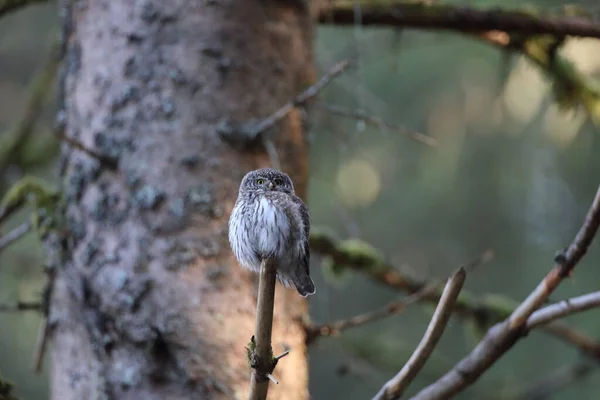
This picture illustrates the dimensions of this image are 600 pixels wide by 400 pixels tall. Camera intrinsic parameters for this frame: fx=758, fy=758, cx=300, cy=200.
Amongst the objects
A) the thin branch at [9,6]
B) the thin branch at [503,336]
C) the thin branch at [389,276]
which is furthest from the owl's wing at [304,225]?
the thin branch at [9,6]

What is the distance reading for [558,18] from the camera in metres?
3.12

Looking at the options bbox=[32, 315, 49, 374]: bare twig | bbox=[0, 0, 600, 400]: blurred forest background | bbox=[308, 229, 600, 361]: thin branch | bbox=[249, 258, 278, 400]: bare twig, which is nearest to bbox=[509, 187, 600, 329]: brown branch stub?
bbox=[249, 258, 278, 400]: bare twig

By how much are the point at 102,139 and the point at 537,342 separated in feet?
28.3

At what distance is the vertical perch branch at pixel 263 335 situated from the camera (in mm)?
1298

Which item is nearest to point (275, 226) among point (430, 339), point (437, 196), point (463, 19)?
point (430, 339)

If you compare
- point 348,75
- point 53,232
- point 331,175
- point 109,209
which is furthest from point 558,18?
point 331,175

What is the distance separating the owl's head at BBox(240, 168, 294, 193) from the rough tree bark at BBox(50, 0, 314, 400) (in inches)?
36.8

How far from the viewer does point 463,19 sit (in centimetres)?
315

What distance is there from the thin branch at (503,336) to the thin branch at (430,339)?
197mm

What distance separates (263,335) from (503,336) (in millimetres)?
829

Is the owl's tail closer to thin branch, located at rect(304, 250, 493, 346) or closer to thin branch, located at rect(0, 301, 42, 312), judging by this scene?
thin branch, located at rect(304, 250, 493, 346)

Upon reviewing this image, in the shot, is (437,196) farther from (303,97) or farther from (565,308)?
(565,308)

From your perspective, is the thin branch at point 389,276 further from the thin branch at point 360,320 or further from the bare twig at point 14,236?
the bare twig at point 14,236

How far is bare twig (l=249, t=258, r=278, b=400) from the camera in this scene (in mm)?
1298
